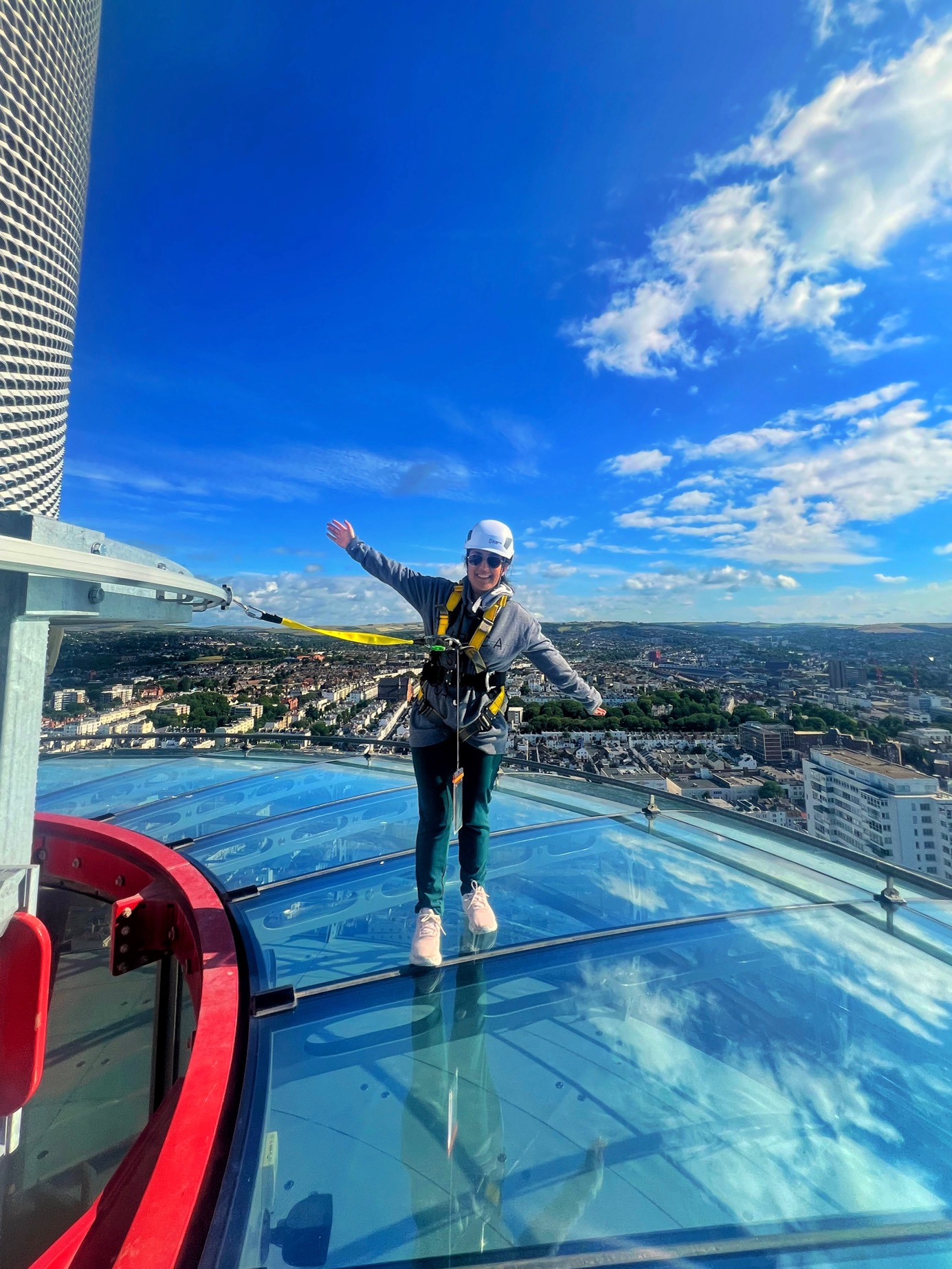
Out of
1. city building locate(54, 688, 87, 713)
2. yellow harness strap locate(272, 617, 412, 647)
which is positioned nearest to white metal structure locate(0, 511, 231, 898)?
yellow harness strap locate(272, 617, 412, 647)

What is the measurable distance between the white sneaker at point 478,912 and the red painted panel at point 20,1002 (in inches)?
86.7

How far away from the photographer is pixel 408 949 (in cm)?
319

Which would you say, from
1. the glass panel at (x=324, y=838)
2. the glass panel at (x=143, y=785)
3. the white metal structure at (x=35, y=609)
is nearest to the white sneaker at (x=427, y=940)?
the glass panel at (x=324, y=838)

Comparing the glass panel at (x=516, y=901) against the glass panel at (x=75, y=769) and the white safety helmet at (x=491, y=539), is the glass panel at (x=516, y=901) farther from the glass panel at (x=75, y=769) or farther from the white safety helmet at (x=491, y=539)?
→ the glass panel at (x=75, y=769)

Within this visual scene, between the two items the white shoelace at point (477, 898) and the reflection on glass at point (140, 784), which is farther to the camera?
the reflection on glass at point (140, 784)

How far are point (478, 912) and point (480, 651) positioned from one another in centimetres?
176

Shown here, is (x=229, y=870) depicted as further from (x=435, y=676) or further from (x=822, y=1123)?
(x=822, y=1123)

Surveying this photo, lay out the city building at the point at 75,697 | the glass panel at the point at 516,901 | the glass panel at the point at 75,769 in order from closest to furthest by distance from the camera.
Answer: the glass panel at the point at 516,901
the glass panel at the point at 75,769
the city building at the point at 75,697

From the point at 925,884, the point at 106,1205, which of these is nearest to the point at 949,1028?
the point at 925,884

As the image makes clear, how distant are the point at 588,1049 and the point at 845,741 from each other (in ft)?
33.1

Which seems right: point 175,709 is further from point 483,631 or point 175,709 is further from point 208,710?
point 483,631

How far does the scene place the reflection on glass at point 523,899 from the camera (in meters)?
3.22

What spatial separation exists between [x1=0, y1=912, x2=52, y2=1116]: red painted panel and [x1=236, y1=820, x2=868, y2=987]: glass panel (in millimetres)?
1138

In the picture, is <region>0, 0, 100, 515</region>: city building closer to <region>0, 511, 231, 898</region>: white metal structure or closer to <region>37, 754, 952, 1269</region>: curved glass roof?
<region>0, 511, 231, 898</region>: white metal structure
